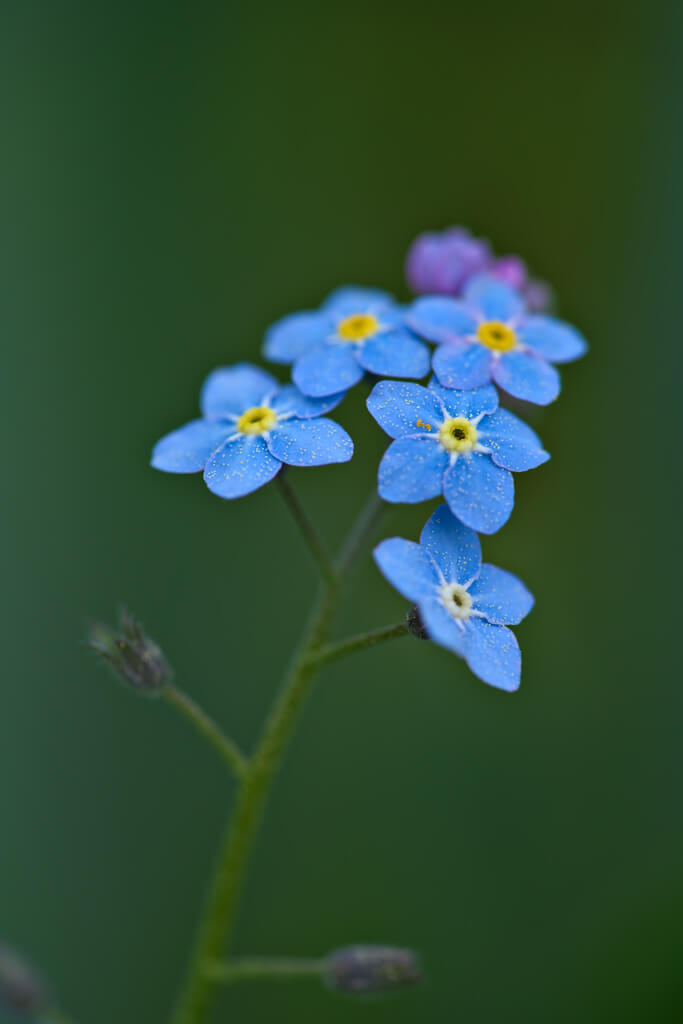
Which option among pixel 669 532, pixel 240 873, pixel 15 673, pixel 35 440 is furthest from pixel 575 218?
pixel 240 873

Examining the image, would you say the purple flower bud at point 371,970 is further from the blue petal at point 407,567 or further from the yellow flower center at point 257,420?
the yellow flower center at point 257,420

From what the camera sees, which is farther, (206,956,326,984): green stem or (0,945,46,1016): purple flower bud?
(0,945,46,1016): purple flower bud

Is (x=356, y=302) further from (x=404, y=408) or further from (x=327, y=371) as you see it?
(x=404, y=408)

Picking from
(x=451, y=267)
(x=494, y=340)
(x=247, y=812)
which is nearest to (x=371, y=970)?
(x=247, y=812)

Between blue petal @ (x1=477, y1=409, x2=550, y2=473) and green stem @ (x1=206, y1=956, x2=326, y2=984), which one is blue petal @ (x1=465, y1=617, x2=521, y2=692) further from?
green stem @ (x1=206, y1=956, x2=326, y2=984)

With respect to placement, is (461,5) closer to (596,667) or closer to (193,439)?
(596,667)

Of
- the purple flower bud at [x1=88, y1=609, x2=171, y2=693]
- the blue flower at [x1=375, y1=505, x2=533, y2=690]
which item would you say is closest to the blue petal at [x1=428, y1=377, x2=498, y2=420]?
the blue flower at [x1=375, y1=505, x2=533, y2=690]

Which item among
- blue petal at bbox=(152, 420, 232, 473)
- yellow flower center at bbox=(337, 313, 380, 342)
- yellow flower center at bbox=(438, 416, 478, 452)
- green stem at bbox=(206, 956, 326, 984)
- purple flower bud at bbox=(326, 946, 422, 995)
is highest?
blue petal at bbox=(152, 420, 232, 473)
